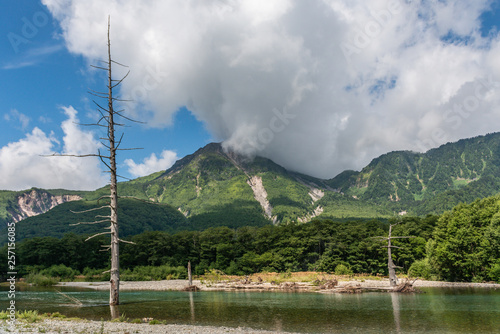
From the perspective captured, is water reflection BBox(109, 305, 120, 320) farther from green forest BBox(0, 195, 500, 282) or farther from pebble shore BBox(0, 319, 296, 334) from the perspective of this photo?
green forest BBox(0, 195, 500, 282)

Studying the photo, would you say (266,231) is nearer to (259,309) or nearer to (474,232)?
(474,232)

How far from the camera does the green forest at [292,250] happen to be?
46.3 m

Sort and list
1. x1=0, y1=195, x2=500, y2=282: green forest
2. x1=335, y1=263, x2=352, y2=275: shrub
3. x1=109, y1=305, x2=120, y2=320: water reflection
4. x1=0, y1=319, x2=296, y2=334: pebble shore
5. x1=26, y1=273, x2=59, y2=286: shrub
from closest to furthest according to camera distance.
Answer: x1=0, y1=319, x2=296, y2=334: pebble shore < x1=109, y1=305, x2=120, y2=320: water reflection < x1=0, y1=195, x2=500, y2=282: green forest < x1=26, y1=273, x2=59, y2=286: shrub < x1=335, y1=263, x2=352, y2=275: shrub

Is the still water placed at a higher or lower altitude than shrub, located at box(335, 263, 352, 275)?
higher

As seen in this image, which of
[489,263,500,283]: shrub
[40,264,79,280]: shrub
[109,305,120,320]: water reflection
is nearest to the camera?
[109,305,120,320]: water reflection

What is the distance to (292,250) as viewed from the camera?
69.8 metres

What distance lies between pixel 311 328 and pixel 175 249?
67.3 meters

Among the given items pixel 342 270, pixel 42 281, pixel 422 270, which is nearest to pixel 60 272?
pixel 42 281

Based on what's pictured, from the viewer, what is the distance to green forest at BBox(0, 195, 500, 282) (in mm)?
46312

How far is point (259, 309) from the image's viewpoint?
23.6m

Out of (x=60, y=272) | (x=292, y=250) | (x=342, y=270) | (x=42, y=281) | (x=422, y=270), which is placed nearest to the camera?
(x=422, y=270)

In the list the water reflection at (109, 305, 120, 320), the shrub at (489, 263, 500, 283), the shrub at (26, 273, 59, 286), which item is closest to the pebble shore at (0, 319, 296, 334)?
the water reflection at (109, 305, 120, 320)

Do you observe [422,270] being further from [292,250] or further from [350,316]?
[350,316]

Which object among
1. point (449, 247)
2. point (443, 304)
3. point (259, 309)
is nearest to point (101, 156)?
point (259, 309)
